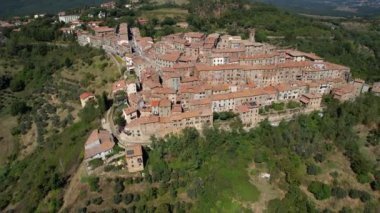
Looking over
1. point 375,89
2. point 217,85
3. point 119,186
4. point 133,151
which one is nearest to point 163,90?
point 217,85

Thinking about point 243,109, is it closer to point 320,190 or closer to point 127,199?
point 320,190

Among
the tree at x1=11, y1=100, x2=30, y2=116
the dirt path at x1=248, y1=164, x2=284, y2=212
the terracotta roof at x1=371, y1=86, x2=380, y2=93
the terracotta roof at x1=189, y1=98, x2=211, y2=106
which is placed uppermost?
the terracotta roof at x1=189, y1=98, x2=211, y2=106

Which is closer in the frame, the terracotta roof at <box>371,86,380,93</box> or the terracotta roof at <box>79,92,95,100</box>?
the terracotta roof at <box>371,86,380,93</box>

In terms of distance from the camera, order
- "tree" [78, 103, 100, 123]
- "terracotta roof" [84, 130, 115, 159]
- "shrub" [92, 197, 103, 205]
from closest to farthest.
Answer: "shrub" [92, 197, 103, 205]
"terracotta roof" [84, 130, 115, 159]
"tree" [78, 103, 100, 123]

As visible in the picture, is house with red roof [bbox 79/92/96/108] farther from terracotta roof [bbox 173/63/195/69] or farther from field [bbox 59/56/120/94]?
terracotta roof [bbox 173/63/195/69]

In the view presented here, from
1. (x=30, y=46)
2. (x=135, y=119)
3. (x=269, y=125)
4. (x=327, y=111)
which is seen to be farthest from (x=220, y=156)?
(x=30, y=46)

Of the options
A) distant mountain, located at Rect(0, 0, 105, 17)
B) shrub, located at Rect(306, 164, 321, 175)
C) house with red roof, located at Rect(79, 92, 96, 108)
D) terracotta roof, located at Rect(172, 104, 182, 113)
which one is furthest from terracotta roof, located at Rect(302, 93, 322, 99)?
distant mountain, located at Rect(0, 0, 105, 17)

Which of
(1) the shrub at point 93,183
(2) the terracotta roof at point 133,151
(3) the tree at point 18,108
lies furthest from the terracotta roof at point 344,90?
(3) the tree at point 18,108

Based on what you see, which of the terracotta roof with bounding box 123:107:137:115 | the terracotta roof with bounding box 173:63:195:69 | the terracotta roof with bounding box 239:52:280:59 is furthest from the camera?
the terracotta roof with bounding box 239:52:280:59
